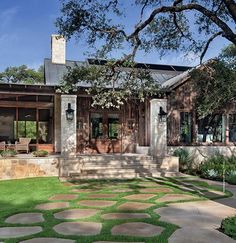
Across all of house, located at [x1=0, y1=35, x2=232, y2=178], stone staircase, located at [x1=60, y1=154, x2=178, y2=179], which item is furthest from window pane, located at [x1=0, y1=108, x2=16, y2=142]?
stone staircase, located at [x1=60, y1=154, x2=178, y2=179]

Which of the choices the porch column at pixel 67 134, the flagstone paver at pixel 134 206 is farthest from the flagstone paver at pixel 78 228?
→ the porch column at pixel 67 134

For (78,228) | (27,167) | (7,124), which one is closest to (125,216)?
(78,228)

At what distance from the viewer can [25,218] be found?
7668 millimetres

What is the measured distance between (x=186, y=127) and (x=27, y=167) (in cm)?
884

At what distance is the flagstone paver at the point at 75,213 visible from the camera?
7.79 meters

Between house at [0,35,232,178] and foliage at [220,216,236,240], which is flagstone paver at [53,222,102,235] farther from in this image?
house at [0,35,232,178]

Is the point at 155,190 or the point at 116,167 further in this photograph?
the point at 116,167

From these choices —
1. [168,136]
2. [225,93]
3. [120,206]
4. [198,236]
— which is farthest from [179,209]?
[168,136]

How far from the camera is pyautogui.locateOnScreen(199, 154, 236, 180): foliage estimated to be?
14.5 meters

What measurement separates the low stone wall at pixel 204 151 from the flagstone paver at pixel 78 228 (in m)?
11.2

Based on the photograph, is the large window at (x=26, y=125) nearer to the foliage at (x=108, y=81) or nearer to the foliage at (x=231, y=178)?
the foliage at (x=108, y=81)

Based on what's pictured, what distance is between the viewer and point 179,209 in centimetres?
854

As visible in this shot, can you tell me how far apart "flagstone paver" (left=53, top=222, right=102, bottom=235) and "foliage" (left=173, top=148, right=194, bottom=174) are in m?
10.3

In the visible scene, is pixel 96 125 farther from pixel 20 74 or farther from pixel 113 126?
pixel 20 74
